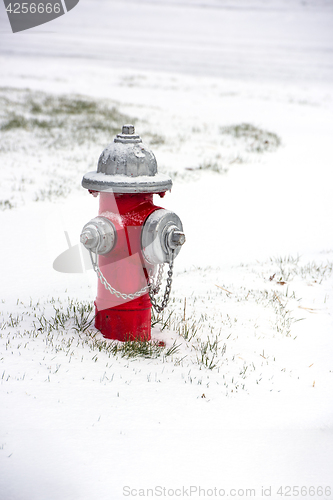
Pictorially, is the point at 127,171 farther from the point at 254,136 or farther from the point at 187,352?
the point at 254,136

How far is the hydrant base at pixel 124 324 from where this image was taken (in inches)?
144

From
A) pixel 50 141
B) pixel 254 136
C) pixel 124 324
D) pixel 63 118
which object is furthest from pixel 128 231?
pixel 63 118

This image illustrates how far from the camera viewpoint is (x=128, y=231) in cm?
349

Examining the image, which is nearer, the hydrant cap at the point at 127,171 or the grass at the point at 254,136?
the hydrant cap at the point at 127,171

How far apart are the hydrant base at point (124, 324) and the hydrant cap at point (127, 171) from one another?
3.01ft

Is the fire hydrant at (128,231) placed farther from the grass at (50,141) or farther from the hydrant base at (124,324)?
the grass at (50,141)

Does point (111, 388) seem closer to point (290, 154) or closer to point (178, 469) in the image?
point (178, 469)

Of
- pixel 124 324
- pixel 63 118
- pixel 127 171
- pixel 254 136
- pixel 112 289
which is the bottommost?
pixel 254 136

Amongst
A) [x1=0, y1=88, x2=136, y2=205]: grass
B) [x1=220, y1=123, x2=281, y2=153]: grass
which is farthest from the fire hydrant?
[x1=220, y1=123, x2=281, y2=153]: grass

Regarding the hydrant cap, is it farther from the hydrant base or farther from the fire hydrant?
the hydrant base

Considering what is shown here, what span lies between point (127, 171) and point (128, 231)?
423 mm

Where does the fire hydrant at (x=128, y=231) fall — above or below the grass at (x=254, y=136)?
above

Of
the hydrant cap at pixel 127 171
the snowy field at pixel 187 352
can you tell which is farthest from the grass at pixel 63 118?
the hydrant cap at pixel 127 171

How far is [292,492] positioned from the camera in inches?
103
